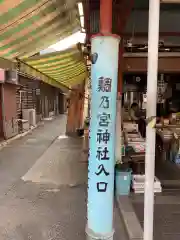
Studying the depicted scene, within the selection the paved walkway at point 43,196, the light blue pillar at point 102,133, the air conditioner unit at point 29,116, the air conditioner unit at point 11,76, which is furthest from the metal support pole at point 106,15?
the air conditioner unit at point 29,116

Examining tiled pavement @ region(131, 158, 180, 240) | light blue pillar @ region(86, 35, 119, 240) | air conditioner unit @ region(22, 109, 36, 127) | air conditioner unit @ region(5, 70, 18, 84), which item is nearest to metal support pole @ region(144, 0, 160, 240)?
light blue pillar @ region(86, 35, 119, 240)

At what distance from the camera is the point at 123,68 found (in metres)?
6.23

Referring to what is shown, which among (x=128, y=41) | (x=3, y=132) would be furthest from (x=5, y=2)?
(x=3, y=132)

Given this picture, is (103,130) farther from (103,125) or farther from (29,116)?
(29,116)

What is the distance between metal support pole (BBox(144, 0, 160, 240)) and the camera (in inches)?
107

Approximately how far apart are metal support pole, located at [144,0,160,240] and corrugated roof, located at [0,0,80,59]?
2.36 meters

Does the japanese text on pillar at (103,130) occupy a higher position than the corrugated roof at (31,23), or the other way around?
the corrugated roof at (31,23)

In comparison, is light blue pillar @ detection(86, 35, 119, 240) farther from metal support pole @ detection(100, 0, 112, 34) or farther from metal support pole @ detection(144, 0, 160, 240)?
metal support pole @ detection(144, 0, 160, 240)

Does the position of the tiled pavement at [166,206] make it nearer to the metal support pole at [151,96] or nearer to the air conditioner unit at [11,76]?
the metal support pole at [151,96]

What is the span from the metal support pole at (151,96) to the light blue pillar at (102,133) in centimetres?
62

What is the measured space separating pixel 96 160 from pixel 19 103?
16.0 meters

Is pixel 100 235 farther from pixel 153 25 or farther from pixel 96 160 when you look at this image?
pixel 153 25

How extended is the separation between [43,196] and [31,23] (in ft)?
13.2

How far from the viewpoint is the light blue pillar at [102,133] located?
326 centimetres
